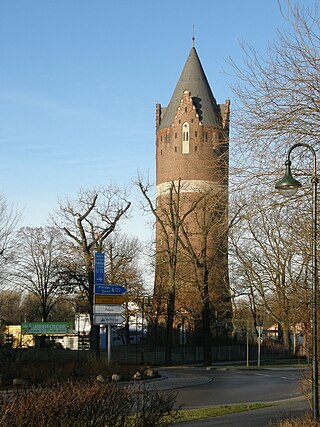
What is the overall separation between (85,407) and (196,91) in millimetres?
60048

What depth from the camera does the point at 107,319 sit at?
2636cm

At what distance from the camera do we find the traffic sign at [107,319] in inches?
1029

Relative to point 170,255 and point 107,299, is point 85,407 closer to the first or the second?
point 107,299

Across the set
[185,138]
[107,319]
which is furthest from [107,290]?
[185,138]

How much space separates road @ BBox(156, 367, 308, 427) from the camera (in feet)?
52.7

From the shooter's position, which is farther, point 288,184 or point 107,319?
point 107,319

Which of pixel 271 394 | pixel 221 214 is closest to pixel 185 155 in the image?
pixel 271 394

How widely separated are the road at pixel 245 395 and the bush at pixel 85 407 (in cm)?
278

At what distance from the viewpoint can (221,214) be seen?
1606cm

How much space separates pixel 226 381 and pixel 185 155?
3771 centimetres

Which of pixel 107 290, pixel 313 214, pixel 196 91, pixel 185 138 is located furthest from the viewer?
pixel 196 91

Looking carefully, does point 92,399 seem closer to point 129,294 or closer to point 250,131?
point 250,131

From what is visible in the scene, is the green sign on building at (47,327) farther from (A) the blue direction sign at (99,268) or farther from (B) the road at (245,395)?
(A) the blue direction sign at (99,268)

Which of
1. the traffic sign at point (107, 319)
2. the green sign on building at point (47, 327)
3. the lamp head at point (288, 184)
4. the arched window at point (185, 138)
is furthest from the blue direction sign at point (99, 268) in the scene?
the arched window at point (185, 138)
